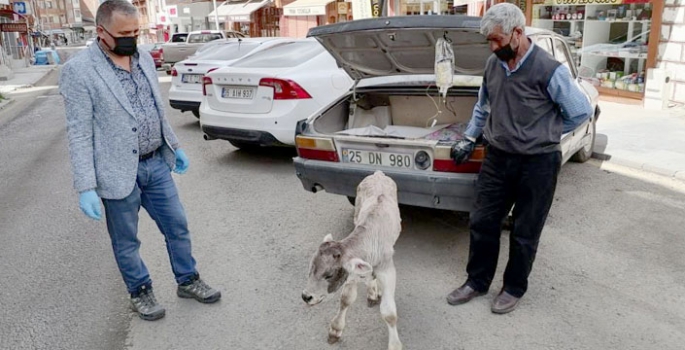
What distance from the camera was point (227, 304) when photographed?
148 inches

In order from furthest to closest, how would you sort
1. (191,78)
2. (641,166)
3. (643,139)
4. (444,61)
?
(191,78) → (643,139) → (641,166) → (444,61)

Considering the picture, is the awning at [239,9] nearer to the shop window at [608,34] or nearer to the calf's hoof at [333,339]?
the shop window at [608,34]

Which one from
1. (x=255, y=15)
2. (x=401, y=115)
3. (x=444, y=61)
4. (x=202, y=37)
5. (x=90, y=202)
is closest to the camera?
(x=90, y=202)

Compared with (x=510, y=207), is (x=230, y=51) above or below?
above

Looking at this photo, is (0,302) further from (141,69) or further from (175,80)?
(175,80)

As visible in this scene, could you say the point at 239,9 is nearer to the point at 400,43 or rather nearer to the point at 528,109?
the point at 400,43

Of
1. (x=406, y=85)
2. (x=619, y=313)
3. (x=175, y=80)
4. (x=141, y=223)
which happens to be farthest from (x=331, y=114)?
(x=175, y=80)

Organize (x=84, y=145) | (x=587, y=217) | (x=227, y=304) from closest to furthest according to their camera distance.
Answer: (x=84, y=145), (x=227, y=304), (x=587, y=217)

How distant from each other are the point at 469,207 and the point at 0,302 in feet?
11.3

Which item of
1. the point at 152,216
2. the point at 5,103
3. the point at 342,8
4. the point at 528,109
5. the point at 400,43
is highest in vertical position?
the point at 342,8

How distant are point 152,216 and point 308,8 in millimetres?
22163

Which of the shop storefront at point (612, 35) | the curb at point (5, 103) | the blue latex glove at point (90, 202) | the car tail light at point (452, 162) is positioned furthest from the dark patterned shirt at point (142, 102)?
the curb at point (5, 103)

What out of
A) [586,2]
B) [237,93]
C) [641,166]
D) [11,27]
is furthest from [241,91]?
[11,27]

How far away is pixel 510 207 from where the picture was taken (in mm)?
3496
